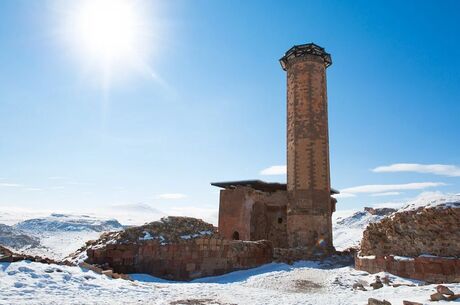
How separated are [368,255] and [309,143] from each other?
11.1 metres

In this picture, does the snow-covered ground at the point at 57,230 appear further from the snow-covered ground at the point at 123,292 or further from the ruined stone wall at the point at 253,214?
the snow-covered ground at the point at 123,292

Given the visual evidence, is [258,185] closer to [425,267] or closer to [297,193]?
[297,193]

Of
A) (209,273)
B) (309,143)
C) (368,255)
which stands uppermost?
(309,143)

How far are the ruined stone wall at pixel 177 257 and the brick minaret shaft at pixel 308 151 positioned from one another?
790cm

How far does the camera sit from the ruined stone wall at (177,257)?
39.5 feet

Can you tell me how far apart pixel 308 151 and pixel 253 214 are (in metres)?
5.34

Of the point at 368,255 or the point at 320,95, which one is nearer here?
the point at 368,255

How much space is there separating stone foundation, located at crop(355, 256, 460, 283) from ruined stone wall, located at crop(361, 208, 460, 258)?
12.3 inches

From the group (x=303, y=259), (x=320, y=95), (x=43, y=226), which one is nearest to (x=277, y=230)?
(x=303, y=259)

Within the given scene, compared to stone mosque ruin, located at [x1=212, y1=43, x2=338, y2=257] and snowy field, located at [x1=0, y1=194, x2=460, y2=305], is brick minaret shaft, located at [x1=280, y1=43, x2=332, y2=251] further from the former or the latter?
snowy field, located at [x1=0, y1=194, x2=460, y2=305]

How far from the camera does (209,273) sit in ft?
43.3

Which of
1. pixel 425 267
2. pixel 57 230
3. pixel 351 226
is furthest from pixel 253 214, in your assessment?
pixel 57 230

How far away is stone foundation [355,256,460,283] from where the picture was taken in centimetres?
909

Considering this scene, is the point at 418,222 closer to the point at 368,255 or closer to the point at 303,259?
the point at 368,255
